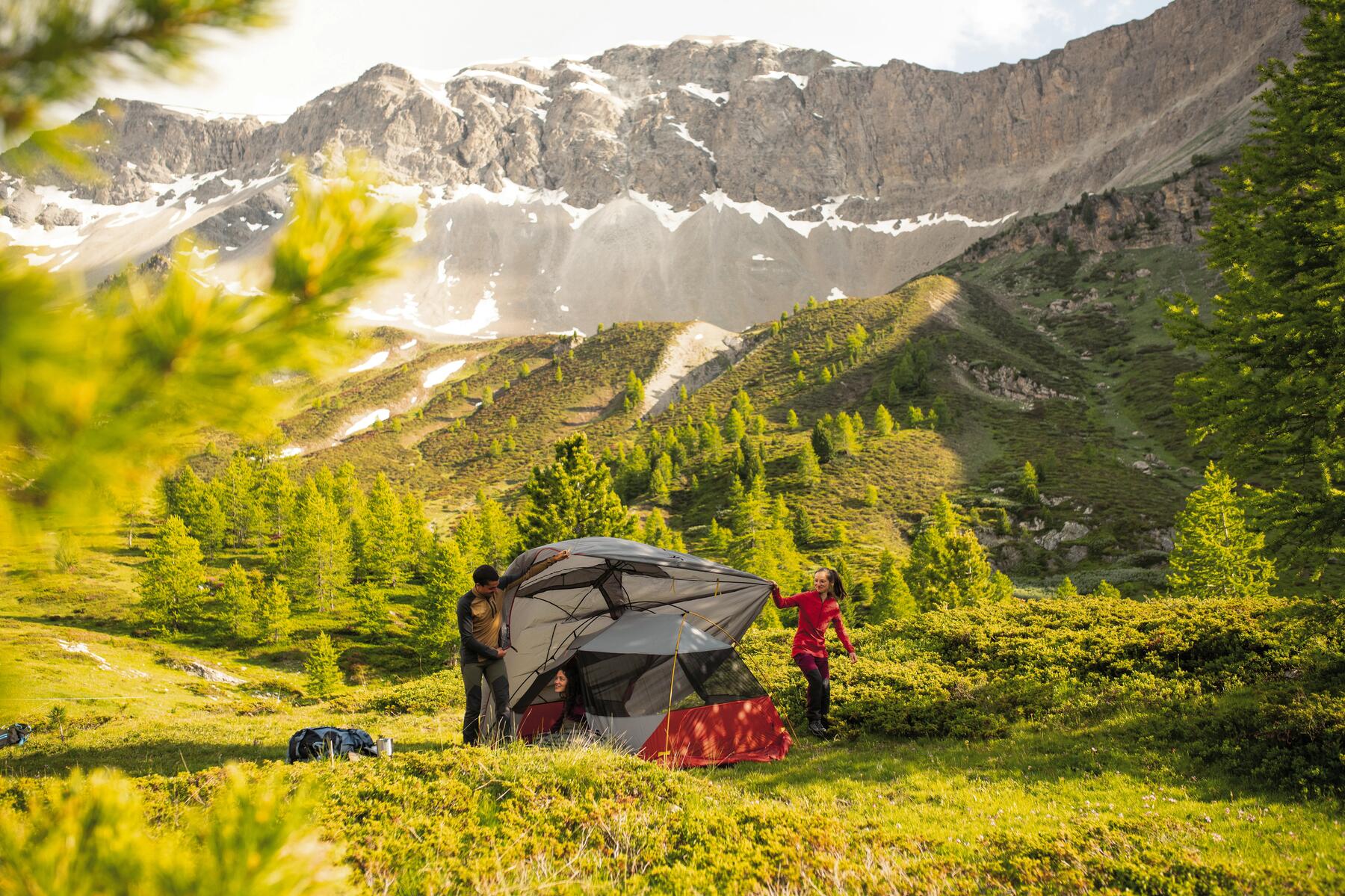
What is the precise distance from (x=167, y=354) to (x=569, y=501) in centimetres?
3356

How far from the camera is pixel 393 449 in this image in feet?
383

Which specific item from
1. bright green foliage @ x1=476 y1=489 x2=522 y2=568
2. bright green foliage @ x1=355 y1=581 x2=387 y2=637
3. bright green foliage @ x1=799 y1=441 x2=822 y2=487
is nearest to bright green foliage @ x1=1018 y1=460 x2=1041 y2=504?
bright green foliage @ x1=799 y1=441 x2=822 y2=487

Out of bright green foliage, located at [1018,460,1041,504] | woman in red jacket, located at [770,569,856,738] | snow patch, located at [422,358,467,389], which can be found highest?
snow patch, located at [422,358,467,389]

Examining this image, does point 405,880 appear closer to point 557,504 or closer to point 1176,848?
point 1176,848

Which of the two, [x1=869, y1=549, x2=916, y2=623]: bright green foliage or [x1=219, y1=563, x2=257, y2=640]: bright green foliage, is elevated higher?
[x1=219, y1=563, x2=257, y2=640]: bright green foliage

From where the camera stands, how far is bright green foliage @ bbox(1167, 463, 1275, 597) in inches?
1305

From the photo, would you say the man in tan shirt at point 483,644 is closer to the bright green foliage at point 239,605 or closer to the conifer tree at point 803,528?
the bright green foliage at point 239,605

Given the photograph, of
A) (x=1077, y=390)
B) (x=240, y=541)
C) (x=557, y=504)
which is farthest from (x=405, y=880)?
(x=1077, y=390)

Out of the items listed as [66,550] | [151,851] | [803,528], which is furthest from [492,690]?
[803,528]

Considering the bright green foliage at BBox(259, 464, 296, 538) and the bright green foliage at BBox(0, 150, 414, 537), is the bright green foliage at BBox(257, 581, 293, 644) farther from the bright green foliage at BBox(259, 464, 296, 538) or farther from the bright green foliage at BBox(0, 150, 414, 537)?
the bright green foliage at BBox(0, 150, 414, 537)

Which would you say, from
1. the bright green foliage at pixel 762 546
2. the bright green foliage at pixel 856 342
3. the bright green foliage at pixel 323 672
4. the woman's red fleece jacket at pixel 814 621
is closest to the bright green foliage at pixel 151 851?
the woman's red fleece jacket at pixel 814 621

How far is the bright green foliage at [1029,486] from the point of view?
66.6 m

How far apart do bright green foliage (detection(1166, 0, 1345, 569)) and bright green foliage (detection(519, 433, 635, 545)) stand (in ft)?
88.4

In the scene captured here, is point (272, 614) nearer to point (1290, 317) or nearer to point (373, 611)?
point (373, 611)
